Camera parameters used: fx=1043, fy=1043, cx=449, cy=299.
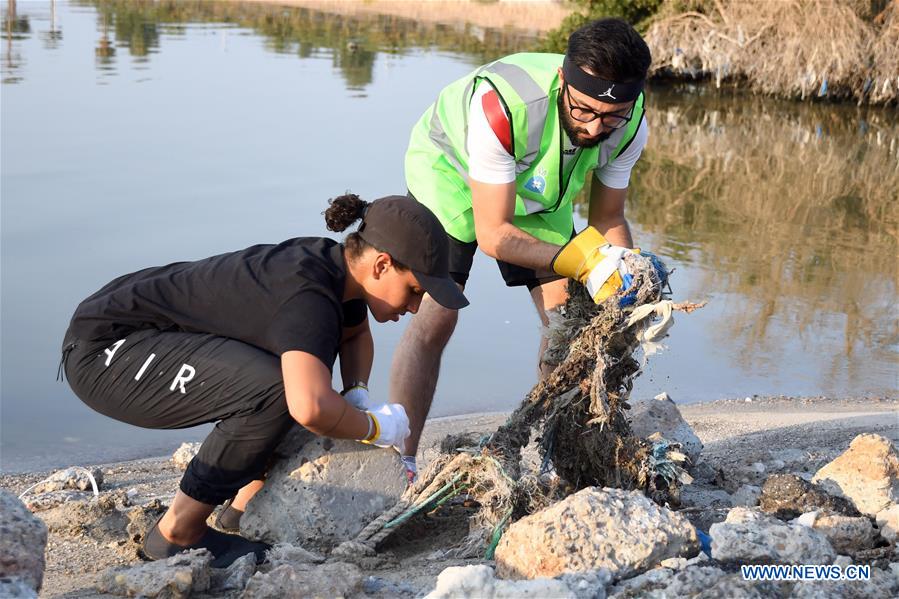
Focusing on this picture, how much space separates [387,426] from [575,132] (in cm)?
145

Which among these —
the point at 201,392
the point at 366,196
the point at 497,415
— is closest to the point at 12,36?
the point at 366,196

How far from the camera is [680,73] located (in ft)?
68.9

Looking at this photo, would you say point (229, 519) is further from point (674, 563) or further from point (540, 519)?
point (674, 563)

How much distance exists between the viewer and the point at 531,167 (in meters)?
4.25

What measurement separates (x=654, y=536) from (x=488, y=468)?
2.24 feet

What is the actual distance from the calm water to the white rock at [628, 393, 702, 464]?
1931 millimetres

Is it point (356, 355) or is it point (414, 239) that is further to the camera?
point (356, 355)

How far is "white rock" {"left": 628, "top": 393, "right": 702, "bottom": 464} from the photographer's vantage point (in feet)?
14.7

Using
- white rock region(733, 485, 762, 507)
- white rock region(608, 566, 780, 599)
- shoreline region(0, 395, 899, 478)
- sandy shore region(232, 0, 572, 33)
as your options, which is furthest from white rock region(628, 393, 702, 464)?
sandy shore region(232, 0, 572, 33)

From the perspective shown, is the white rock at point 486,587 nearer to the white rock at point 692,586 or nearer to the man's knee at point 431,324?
the white rock at point 692,586

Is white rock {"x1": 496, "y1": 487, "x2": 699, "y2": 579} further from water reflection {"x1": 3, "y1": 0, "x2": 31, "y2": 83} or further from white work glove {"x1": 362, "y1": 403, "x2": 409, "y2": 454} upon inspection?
water reflection {"x1": 3, "y1": 0, "x2": 31, "y2": 83}

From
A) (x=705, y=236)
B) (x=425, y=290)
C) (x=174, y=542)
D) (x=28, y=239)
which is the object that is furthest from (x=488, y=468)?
(x=705, y=236)

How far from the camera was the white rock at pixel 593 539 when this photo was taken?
9.47 feet

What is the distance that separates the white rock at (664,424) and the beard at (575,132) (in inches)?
48.3
